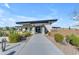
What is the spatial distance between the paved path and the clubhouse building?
0.37ft

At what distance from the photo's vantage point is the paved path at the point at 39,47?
5504 millimetres

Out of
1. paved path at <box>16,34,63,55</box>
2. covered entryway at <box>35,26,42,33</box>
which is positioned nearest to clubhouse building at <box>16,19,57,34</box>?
covered entryway at <box>35,26,42,33</box>

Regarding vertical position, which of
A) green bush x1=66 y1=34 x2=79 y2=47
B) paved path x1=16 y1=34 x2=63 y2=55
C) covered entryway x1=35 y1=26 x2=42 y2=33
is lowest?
paved path x1=16 y1=34 x2=63 y2=55

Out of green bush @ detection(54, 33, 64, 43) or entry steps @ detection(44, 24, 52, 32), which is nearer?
green bush @ detection(54, 33, 64, 43)

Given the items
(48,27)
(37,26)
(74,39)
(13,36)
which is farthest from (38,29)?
(74,39)

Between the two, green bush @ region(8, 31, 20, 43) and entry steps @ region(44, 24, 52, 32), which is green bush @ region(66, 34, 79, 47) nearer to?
entry steps @ region(44, 24, 52, 32)

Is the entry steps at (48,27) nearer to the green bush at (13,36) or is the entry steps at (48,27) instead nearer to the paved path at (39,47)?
the paved path at (39,47)

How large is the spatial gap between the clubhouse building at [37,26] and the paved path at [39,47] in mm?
111

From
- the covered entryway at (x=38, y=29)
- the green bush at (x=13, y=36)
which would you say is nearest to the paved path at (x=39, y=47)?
the covered entryway at (x=38, y=29)

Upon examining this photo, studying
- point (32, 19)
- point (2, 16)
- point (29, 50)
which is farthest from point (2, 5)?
point (29, 50)

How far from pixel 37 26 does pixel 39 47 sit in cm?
41

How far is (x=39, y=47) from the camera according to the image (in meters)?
5.57

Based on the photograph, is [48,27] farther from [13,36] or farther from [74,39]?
[13,36]

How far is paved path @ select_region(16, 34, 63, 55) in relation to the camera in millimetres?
5504
